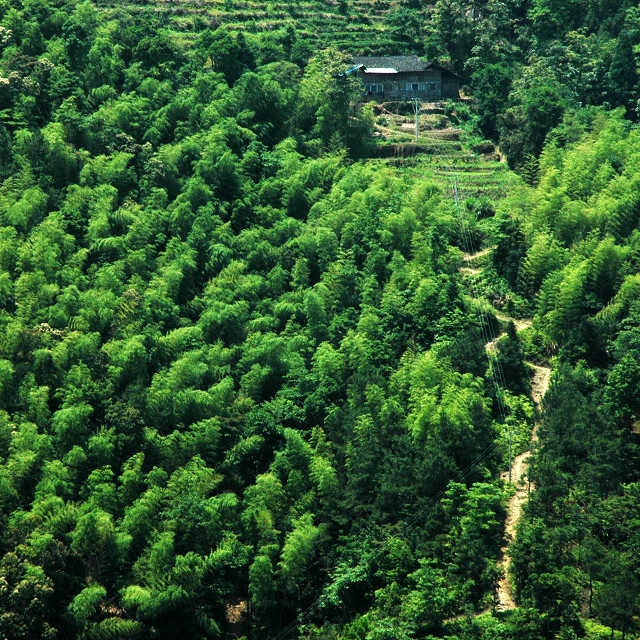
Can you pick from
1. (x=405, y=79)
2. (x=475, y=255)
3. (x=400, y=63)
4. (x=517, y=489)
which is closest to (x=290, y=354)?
(x=475, y=255)

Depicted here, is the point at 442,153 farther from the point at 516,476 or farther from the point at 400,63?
the point at 516,476

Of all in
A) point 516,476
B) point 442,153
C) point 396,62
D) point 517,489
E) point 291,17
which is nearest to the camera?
point 517,489

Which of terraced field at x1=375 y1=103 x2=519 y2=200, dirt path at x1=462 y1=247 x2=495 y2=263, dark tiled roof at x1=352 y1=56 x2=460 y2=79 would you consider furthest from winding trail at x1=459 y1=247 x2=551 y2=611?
dark tiled roof at x1=352 y1=56 x2=460 y2=79

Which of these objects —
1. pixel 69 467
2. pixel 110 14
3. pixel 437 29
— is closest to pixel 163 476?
pixel 69 467

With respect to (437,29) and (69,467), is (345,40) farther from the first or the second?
(69,467)

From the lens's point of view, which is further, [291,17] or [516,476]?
[291,17]

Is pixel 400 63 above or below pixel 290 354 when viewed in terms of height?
above

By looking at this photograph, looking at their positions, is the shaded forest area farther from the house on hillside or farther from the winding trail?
Answer: the house on hillside
